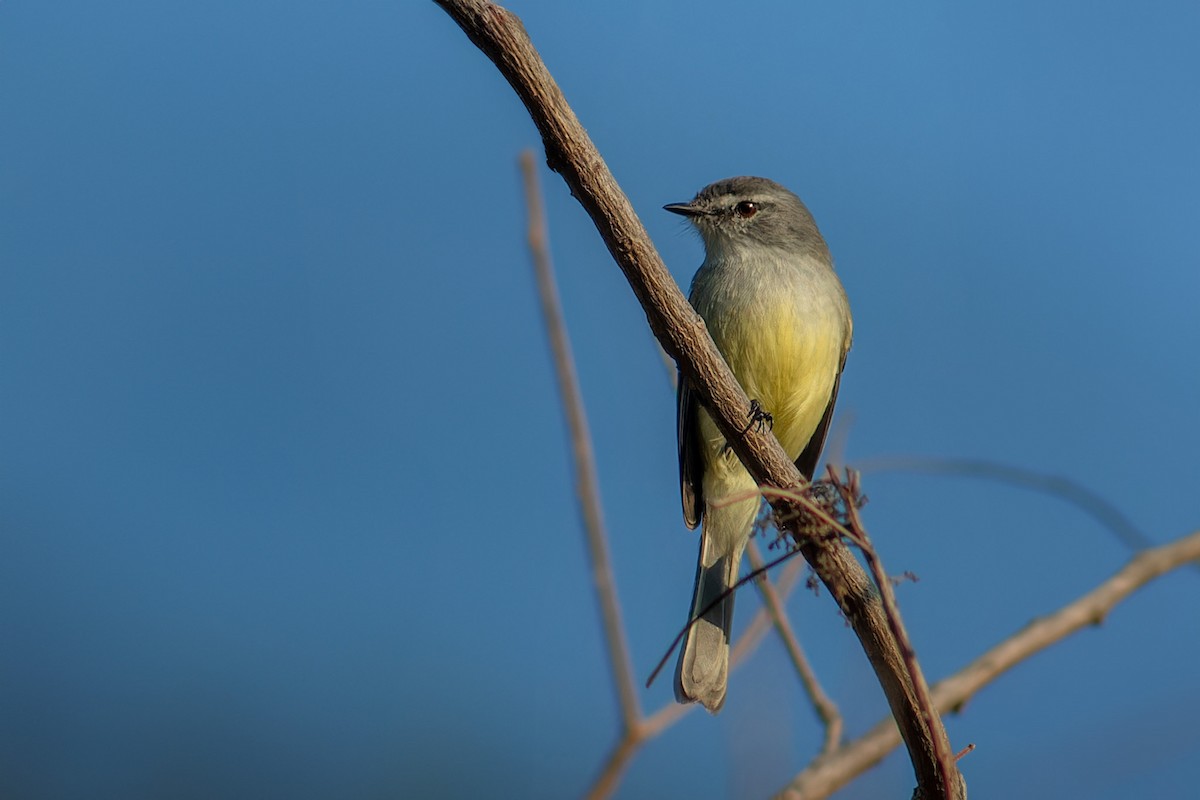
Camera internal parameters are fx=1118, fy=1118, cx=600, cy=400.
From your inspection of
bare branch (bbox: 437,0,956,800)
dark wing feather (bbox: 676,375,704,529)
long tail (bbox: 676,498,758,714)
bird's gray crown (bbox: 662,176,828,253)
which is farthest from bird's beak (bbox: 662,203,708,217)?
bare branch (bbox: 437,0,956,800)

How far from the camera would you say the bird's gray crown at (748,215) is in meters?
5.81

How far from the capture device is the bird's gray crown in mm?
5809

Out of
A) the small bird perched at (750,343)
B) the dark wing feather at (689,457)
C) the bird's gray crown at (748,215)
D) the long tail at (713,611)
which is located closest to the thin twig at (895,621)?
the long tail at (713,611)

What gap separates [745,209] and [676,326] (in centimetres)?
283

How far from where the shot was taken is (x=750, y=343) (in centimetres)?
511

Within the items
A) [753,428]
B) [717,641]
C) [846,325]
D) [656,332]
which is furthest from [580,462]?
[846,325]

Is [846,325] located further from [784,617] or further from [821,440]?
[784,617]

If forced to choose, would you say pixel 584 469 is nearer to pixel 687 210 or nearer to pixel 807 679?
pixel 807 679

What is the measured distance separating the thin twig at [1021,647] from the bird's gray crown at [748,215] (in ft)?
12.1

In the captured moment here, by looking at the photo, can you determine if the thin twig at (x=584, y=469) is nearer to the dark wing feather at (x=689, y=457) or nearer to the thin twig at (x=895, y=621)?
the thin twig at (x=895, y=621)

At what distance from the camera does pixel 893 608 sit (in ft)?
6.58

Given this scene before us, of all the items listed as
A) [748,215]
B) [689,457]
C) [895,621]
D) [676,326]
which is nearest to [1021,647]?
[895,621]

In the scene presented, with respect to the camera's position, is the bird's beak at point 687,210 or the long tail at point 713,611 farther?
the bird's beak at point 687,210

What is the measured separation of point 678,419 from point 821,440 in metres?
0.93
